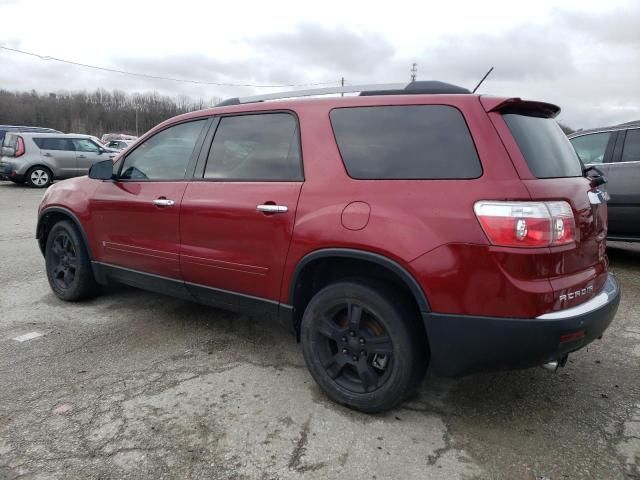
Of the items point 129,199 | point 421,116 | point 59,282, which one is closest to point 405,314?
point 421,116

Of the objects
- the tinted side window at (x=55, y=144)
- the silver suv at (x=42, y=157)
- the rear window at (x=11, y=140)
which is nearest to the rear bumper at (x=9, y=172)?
the silver suv at (x=42, y=157)

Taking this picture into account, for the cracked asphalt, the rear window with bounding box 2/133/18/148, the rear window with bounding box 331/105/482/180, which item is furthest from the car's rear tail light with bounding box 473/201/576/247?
the rear window with bounding box 2/133/18/148

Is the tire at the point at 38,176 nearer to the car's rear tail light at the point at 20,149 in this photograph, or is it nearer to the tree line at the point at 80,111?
the car's rear tail light at the point at 20,149

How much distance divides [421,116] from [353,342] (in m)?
1.25

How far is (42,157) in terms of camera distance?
15.0m

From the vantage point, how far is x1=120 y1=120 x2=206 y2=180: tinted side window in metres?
3.60

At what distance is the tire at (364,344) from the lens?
2524 mm

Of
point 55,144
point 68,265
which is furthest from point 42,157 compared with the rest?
point 68,265

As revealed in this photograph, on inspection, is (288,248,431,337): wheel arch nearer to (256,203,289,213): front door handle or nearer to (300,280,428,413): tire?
(300,280,428,413): tire

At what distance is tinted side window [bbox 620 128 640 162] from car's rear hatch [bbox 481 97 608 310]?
12.6 feet

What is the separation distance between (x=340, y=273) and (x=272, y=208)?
55 centimetres

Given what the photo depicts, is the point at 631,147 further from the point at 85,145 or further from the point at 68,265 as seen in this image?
the point at 85,145

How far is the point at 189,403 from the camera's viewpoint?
2803 mm

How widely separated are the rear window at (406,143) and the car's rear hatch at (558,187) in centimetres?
20
